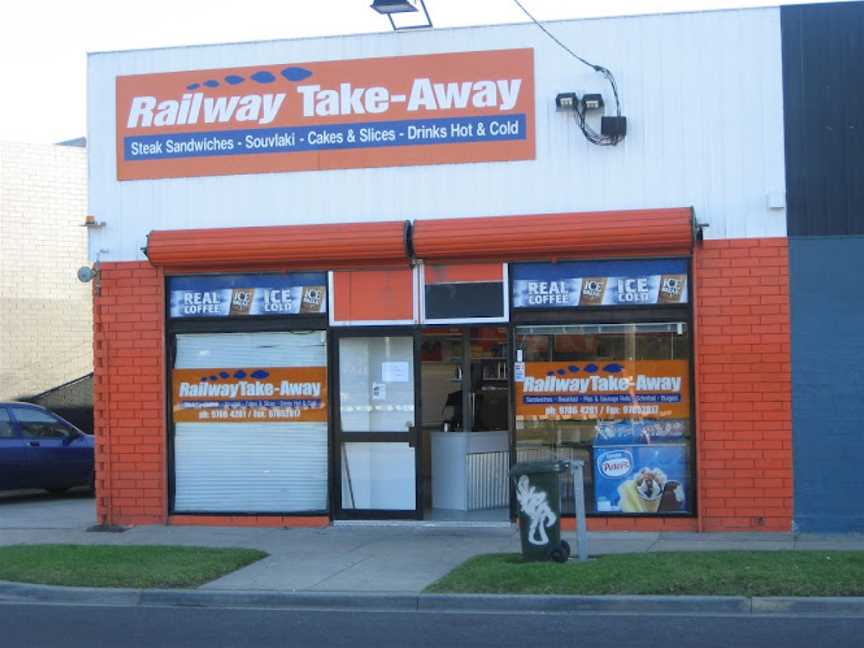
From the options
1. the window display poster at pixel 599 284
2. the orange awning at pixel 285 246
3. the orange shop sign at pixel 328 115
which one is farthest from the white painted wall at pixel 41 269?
the window display poster at pixel 599 284

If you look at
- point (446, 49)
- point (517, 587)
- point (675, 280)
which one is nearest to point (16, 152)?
point (446, 49)

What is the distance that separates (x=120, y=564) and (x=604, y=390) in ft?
18.3

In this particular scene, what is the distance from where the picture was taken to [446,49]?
14344 millimetres

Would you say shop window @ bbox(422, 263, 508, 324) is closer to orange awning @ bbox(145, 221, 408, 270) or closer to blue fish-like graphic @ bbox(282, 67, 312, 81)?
orange awning @ bbox(145, 221, 408, 270)

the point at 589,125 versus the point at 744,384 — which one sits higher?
the point at 589,125

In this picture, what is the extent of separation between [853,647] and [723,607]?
1471mm

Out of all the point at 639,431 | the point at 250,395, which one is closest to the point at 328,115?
the point at 250,395

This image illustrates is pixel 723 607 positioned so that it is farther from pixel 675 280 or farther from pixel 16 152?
pixel 16 152

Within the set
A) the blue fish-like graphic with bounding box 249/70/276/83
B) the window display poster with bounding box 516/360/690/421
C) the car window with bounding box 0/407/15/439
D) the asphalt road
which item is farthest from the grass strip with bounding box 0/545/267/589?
the car window with bounding box 0/407/15/439

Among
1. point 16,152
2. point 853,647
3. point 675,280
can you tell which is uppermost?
point 16,152

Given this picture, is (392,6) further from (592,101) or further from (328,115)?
(592,101)

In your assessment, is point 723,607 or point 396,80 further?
point 396,80

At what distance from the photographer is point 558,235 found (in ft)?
44.5

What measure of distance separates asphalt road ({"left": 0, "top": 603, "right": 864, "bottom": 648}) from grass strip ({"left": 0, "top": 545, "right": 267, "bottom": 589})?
0.74m
